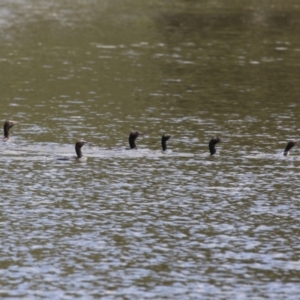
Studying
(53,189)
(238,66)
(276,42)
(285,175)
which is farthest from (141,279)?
(276,42)

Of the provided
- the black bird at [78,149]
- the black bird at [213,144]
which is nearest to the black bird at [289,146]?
the black bird at [213,144]

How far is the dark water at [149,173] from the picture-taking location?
26344 millimetres

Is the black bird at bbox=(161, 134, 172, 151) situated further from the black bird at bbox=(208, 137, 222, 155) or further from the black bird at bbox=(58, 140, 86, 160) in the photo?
the black bird at bbox=(58, 140, 86, 160)

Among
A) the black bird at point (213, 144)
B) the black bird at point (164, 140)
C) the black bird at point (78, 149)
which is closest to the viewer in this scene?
the black bird at point (78, 149)

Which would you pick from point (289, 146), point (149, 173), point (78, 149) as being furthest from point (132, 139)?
point (289, 146)

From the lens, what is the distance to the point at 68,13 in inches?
4373

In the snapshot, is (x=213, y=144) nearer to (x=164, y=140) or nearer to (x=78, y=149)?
(x=164, y=140)

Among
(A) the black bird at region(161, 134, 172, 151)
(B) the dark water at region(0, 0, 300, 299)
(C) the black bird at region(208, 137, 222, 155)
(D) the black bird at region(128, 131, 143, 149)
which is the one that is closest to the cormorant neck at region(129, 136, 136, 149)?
(D) the black bird at region(128, 131, 143, 149)

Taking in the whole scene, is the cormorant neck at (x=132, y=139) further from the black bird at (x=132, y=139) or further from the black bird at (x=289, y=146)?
the black bird at (x=289, y=146)

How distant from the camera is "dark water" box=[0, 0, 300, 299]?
26.3 m

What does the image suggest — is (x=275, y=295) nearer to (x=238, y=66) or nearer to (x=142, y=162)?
(x=142, y=162)

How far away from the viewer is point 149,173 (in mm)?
38438

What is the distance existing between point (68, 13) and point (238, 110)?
196 feet

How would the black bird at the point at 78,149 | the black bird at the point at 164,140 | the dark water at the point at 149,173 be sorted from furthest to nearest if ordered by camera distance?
the black bird at the point at 164,140 → the black bird at the point at 78,149 → the dark water at the point at 149,173
